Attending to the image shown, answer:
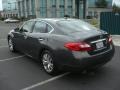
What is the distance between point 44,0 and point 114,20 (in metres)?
54.3

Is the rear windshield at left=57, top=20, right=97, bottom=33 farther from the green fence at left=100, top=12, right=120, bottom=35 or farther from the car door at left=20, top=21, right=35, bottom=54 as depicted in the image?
the green fence at left=100, top=12, right=120, bottom=35

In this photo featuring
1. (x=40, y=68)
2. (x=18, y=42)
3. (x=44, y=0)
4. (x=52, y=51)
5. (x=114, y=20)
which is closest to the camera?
(x=52, y=51)

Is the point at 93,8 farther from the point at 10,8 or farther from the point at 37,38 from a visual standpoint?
the point at 37,38

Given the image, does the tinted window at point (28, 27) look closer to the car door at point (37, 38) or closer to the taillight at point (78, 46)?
the car door at point (37, 38)

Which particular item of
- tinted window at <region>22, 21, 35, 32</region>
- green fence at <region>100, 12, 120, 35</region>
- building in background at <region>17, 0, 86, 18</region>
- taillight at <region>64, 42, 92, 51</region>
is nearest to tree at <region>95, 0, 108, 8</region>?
building in background at <region>17, 0, 86, 18</region>

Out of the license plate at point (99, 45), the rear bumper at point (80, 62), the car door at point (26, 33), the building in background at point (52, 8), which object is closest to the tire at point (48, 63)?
the rear bumper at point (80, 62)

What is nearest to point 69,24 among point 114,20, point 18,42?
point 18,42

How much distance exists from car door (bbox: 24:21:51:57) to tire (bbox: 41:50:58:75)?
10.8 inches

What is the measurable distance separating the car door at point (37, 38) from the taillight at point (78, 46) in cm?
99

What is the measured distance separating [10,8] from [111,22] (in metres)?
76.0

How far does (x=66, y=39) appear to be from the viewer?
5.53 metres

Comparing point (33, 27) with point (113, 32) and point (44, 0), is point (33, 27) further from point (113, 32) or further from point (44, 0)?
point (44, 0)

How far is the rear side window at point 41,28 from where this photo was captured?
6360 millimetres

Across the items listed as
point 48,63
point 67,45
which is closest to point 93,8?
point 48,63
